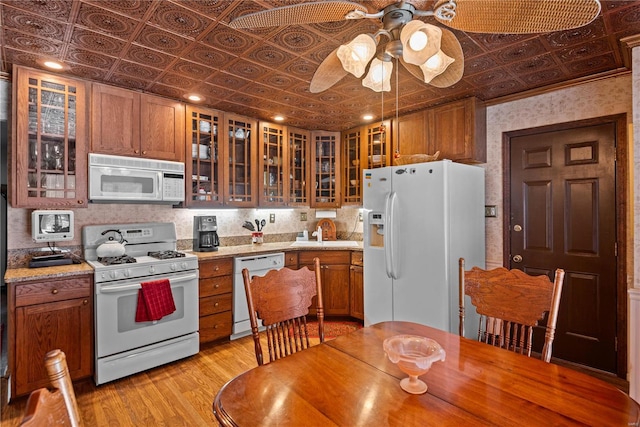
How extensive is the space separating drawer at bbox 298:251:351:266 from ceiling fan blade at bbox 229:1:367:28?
114 inches

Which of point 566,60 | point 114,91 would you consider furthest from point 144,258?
point 566,60

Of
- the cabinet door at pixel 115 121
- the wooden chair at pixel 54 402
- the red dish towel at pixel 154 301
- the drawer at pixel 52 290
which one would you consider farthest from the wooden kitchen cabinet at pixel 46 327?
the wooden chair at pixel 54 402

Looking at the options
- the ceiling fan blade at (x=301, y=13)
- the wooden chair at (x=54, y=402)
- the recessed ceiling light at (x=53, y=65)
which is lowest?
the wooden chair at (x=54, y=402)

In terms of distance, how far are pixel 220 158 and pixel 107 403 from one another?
92.6 inches

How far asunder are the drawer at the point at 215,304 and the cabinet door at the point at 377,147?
2266 millimetres

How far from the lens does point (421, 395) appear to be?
1028mm

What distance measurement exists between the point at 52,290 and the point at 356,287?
9.24 ft

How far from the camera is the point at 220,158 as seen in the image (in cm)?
363

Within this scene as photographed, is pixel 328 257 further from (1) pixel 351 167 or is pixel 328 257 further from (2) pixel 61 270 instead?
(2) pixel 61 270

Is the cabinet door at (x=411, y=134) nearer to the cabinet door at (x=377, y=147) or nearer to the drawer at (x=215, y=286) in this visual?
the cabinet door at (x=377, y=147)

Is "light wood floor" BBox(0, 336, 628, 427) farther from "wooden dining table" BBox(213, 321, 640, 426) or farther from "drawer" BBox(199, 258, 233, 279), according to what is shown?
"wooden dining table" BBox(213, 321, 640, 426)

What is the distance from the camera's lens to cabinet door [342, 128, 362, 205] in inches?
172

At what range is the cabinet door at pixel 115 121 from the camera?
2.82 m

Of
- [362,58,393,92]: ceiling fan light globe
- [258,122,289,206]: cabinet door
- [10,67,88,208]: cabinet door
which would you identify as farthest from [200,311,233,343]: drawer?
[362,58,393,92]: ceiling fan light globe
